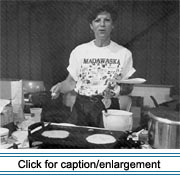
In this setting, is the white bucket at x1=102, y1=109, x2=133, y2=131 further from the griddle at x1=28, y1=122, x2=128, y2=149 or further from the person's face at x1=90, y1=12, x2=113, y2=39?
the person's face at x1=90, y1=12, x2=113, y2=39

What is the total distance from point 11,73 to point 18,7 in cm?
90

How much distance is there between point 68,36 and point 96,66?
2.14 m

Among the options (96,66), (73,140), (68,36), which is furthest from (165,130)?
(68,36)

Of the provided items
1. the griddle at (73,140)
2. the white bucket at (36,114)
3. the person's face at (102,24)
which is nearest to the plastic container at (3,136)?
the griddle at (73,140)

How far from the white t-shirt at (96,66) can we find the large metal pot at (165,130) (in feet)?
1.65

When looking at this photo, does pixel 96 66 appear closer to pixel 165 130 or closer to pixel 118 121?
pixel 118 121

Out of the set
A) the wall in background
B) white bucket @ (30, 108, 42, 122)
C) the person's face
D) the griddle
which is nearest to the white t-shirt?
the person's face

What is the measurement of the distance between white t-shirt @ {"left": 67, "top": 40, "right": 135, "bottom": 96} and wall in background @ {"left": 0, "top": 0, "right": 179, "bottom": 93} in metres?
1.80

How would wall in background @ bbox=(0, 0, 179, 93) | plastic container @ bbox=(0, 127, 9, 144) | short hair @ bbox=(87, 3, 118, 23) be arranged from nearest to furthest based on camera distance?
plastic container @ bbox=(0, 127, 9, 144) < short hair @ bbox=(87, 3, 118, 23) < wall in background @ bbox=(0, 0, 179, 93)

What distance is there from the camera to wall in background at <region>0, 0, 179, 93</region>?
3191 mm

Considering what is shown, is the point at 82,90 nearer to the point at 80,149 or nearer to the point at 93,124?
the point at 93,124

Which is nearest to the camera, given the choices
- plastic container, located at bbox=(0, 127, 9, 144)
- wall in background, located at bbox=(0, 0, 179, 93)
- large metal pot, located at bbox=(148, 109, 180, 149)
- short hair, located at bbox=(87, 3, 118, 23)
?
large metal pot, located at bbox=(148, 109, 180, 149)

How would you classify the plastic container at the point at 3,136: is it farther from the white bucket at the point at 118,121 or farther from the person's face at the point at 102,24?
the person's face at the point at 102,24

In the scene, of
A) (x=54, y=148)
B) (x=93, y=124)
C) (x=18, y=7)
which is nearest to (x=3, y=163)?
(x=54, y=148)
